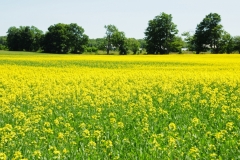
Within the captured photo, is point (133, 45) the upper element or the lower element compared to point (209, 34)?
lower

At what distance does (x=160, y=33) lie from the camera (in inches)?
3807

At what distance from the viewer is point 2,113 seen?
9.42 meters

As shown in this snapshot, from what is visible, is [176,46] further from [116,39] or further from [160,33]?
[116,39]

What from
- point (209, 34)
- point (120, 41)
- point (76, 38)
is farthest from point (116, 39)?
point (209, 34)

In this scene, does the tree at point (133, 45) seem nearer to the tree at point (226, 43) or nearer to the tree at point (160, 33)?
the tree at point (160, 33)

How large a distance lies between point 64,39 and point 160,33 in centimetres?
2761

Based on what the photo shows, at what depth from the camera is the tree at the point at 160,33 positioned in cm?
9500

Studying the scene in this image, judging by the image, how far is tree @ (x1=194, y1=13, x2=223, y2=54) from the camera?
306 feet

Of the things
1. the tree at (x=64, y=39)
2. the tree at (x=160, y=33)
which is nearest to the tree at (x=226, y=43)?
the tree at (x=160, y=33)

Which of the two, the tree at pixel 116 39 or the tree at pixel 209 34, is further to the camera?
the tree at pixel 116 39

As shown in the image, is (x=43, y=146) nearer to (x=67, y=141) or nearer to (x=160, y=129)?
(x=67, y=141)

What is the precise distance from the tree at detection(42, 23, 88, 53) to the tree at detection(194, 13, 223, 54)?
109 feet

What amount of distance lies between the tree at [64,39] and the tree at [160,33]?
19.6 m

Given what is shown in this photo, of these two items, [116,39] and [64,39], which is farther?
[116,39]
